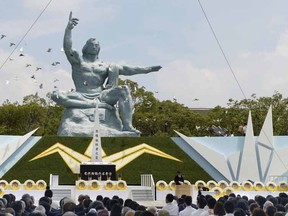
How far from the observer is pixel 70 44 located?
117 feet

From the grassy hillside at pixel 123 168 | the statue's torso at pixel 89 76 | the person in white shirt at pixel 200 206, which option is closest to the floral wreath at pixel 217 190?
the grassy hillside at pixel 123 168

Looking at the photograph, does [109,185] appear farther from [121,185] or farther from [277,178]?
[277,178]

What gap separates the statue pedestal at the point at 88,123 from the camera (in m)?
35.0

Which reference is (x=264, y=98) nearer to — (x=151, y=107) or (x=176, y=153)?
(x=151, y=107)

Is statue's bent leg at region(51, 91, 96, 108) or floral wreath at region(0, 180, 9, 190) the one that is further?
statue's bent leg at region(51, 91, 96, 108)

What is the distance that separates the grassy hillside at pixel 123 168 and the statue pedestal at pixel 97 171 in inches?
59.7

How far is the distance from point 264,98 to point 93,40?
25735mm

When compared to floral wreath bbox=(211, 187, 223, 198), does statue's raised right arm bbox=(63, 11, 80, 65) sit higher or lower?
higher

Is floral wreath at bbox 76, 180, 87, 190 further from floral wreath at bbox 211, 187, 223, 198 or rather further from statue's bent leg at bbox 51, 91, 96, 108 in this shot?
statue's bent leg at bbox 51, 91, 96, 108

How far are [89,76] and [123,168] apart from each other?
26.3 feet

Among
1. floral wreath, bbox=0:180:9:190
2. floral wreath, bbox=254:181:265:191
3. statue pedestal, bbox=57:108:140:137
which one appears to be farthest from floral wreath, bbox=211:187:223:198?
statue pedestal, bbox=57:108:140:137

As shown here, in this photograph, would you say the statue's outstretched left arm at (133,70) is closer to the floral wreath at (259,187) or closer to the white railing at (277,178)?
the white railing at (277,178)

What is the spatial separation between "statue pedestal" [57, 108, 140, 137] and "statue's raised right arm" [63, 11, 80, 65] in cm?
303

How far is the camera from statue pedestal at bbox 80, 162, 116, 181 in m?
27.5
